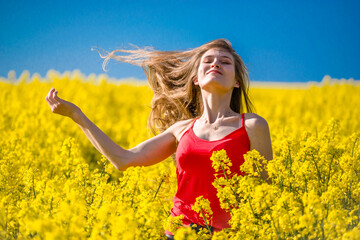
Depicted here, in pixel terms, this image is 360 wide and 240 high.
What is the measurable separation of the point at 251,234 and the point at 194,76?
4.95 feet

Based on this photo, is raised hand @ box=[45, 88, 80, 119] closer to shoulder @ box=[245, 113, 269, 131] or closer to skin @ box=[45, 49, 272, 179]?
skin @ box=[45, 49, 272, 179]

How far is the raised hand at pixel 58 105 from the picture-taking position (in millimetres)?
3090

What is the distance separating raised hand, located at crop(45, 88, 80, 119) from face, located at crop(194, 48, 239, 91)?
0.92m

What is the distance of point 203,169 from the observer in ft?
10.2

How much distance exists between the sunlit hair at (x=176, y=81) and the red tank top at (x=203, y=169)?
0.60 metres

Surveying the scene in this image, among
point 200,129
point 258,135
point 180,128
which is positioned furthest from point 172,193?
point 258,135

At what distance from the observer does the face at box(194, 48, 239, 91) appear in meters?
3.27

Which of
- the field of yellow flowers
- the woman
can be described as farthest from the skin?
the field of yellow flowers

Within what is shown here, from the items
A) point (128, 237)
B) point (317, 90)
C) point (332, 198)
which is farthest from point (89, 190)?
point (317, 90)

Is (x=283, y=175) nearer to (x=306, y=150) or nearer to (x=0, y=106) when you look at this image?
(x=306, y=150)

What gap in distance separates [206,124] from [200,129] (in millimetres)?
60

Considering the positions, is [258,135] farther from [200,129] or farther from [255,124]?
[200,129]

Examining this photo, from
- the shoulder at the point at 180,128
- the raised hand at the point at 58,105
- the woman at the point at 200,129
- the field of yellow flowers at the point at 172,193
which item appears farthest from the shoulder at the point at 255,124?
the raised hand at the point at 58,105

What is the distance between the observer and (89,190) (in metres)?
3.17
